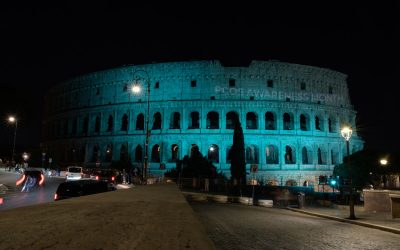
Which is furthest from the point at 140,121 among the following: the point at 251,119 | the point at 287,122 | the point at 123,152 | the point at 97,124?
the point at 287,122

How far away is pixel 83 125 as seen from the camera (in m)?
53.6

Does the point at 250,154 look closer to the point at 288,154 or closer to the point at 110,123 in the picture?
the point at 288,154

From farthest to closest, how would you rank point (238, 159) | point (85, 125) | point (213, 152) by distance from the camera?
1. point (85, 125)
2. point (213, 152)
3. point (238, 159)

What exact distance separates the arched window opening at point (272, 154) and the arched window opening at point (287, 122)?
332cm

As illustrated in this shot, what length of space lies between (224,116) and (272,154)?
→ 29.1 ft

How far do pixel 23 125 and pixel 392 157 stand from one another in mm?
45471

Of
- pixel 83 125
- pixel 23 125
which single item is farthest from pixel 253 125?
pixel 23 125

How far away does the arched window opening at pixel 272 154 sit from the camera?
46.3 metres

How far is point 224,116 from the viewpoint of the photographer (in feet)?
146

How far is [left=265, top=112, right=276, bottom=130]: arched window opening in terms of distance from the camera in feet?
157

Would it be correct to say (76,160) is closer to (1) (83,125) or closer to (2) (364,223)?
(1) (83,125)

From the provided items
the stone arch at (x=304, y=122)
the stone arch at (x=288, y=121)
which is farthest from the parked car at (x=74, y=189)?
the stone arch at (x=304, y=122)

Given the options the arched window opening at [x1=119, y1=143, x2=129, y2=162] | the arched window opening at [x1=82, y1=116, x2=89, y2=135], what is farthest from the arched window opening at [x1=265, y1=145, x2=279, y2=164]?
the arched window opening at [x1=82, y1=116, x2=89, y2=135]

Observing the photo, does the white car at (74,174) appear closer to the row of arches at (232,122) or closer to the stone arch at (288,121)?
the row of arches at (232,122)
